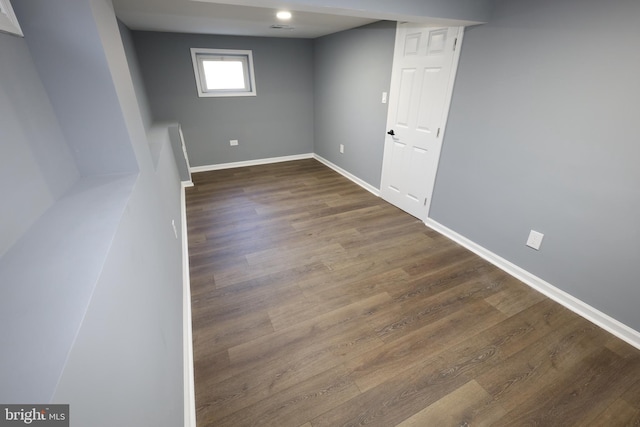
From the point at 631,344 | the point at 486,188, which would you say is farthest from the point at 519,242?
the point at 631,344

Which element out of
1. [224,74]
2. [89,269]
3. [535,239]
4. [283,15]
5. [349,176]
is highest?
[283,15]

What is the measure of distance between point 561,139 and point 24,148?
2.78 m

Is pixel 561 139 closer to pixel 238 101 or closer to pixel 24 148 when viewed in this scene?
pixel 24 148

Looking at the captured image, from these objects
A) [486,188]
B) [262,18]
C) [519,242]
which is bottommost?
[519,242]

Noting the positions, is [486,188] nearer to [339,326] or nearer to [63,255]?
[339,326]

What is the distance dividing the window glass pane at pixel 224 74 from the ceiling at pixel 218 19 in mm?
575

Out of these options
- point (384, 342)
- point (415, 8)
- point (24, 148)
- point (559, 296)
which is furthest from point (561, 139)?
point (24, 148)

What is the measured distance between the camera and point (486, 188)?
97.3 inches

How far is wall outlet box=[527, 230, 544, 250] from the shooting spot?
7.09ft

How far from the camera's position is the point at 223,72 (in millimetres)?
4559

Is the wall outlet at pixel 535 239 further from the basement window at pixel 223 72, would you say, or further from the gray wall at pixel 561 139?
the basement window at pixel 223 72

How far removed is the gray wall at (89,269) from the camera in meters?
0.47

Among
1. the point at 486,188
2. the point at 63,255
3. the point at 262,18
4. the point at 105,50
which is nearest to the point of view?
the point at 63,255

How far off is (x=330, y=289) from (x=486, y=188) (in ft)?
5.42
